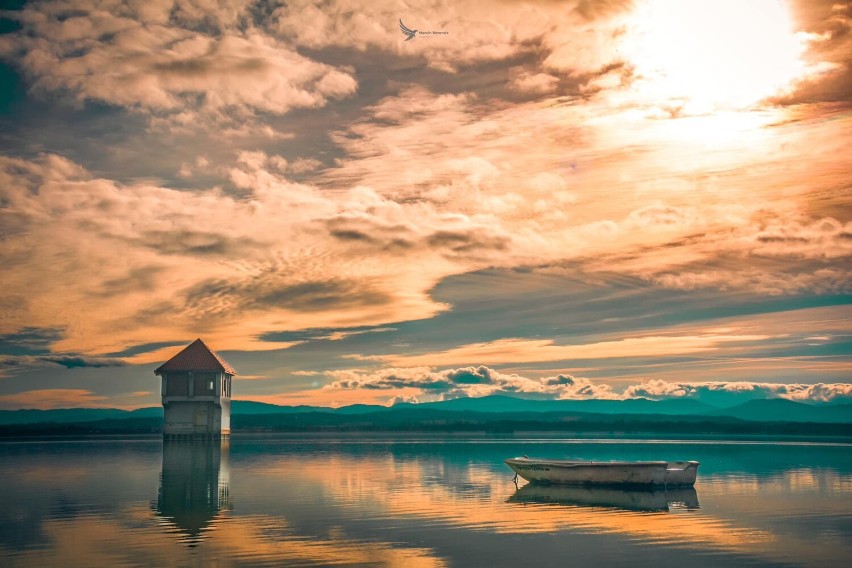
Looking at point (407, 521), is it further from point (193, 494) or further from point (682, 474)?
point (682, 474)

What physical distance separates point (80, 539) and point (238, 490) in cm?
1778

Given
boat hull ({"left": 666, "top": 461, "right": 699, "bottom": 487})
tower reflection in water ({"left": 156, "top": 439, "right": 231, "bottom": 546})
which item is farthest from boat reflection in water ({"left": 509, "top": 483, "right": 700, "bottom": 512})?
tower reflection in water ({"left": 156, "top": 439, "right": 231, "bottom": 546})

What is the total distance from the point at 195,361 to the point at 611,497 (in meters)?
72.9

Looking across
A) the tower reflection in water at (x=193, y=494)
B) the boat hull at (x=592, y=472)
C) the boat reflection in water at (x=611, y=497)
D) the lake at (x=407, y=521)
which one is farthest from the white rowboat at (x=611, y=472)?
the tower reflection in water at (x=193, y=494)

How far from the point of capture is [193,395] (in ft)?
348

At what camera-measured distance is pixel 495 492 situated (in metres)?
46.7

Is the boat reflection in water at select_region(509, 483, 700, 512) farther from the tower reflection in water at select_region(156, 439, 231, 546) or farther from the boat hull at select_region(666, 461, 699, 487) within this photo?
the tower reflection in water at select_region(156, 439, 231, 546)

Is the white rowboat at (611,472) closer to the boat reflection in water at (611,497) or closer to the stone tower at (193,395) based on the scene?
the boat reflection in water at (611,497)

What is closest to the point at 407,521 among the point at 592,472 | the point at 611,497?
the point at 611,497

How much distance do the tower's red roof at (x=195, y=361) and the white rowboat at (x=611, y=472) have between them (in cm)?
6212

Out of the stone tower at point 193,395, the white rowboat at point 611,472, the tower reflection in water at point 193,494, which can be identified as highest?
the stone tower at point 193,395

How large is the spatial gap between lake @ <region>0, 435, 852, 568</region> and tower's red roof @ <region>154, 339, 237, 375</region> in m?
45.3

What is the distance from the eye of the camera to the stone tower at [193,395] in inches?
4139

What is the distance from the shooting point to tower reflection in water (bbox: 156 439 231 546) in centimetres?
3216
